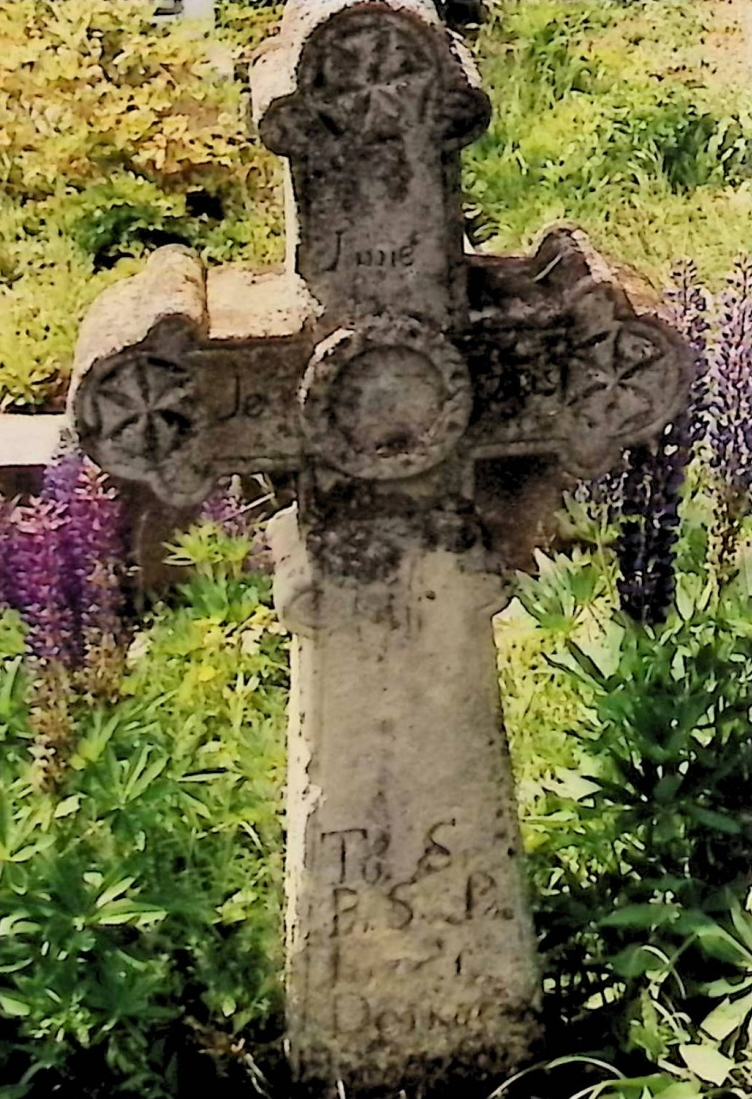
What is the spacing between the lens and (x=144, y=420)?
83.9 inches

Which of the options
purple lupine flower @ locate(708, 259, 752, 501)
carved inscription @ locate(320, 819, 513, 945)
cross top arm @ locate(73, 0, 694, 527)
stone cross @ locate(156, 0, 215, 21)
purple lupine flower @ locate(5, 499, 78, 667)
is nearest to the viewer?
cross top arm @ locate(73, 0, 694, 527)

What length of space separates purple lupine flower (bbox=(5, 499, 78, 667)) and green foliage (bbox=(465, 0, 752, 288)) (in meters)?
2.37

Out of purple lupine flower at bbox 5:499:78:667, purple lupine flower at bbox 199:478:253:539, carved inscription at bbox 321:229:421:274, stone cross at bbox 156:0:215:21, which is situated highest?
carved inscription at bbox 321:229:421:274

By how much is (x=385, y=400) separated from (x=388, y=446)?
6 cm

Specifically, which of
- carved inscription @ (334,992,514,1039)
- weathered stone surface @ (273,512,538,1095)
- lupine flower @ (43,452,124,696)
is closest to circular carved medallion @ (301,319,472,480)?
weathered stone surface @ (273,512,538,1095)

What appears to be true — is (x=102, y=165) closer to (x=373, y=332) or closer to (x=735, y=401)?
(x=735, y=401)

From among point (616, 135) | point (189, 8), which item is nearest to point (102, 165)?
point (189, 8)

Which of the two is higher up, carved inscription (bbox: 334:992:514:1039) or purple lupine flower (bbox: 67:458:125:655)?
purple lupine flower (bbox: 67:458:125:655)

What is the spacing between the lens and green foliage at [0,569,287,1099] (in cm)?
243

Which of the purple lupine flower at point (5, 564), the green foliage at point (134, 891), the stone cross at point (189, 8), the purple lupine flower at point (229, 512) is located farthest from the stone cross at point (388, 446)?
the stone cross at point (189, 8)

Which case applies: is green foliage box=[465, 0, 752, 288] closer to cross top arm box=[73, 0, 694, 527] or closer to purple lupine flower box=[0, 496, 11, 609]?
purple lupine flower box=[0, 496, 11, 609]

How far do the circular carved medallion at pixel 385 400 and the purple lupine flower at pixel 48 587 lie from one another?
72cm

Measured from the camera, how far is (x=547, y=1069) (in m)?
2.55

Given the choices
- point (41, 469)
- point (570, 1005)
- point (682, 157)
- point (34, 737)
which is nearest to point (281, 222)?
point (682, 157)
